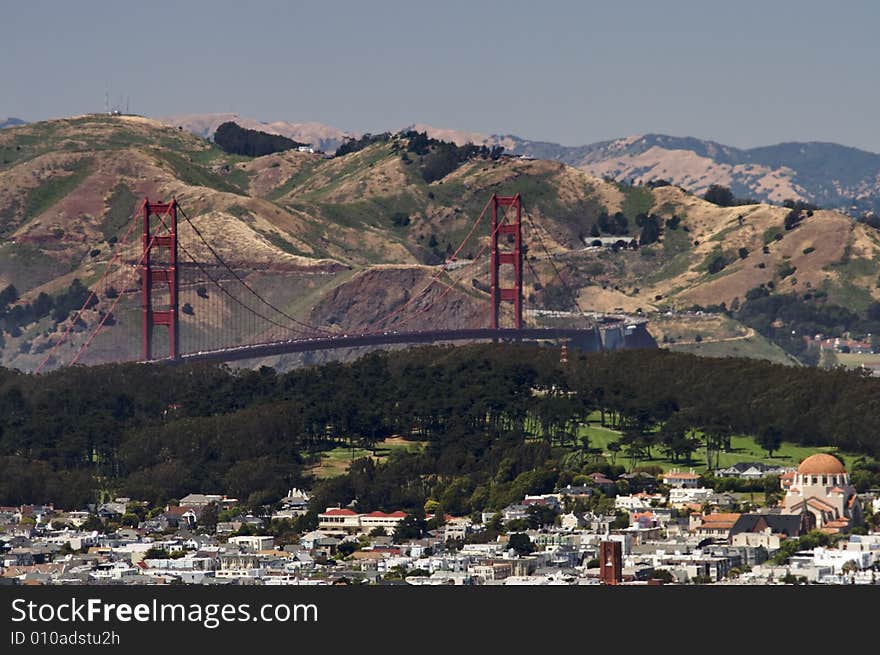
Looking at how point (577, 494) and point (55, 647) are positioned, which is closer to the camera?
point (55, 647)

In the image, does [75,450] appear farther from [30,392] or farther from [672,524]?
[672,524]

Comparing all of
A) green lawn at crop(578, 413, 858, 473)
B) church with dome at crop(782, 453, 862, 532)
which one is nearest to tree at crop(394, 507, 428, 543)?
church with dome at crop(782, 453, 862, 532)

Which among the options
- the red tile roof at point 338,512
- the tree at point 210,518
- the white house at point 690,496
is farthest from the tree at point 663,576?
the tree at point 210,518

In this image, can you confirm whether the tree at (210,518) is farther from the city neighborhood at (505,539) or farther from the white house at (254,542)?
the white house at (254,542)

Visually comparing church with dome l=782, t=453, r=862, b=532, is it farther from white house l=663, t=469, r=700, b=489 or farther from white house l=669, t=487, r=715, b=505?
white house l=663, t=469, r=700, b=489

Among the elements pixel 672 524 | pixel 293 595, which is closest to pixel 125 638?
pixel 293 595

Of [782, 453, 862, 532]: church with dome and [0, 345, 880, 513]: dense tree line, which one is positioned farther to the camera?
[0, 345, 880, 513]: dense tree line
